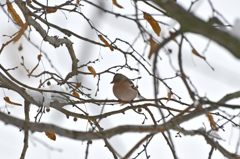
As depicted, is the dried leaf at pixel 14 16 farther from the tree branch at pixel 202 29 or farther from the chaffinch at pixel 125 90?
the chaffinch at pixel 125 90

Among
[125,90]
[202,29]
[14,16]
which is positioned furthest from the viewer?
[125,90]

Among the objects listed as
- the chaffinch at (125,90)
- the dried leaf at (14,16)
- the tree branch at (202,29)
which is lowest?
the tree branch at (202,29)

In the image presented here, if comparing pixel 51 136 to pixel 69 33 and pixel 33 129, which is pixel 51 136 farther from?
pixel 33 129

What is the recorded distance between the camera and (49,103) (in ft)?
8.81

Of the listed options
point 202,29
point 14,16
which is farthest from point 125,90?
point 202,29

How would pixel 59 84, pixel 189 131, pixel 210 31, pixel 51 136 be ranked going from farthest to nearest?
pixel 59 84 < pixel 51 136 < pixel 189 131 < pixel 210 31

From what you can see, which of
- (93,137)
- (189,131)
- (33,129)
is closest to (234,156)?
(189,131)

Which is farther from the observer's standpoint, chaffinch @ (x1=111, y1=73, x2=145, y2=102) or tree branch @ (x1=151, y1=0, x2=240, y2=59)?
chaffinch @ (x1=111, y1=73, x2=145, y2=102)

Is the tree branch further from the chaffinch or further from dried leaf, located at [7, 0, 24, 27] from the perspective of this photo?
the chaffinch

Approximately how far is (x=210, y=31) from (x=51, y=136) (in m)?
1.99

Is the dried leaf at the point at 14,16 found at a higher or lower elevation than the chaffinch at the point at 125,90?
lower

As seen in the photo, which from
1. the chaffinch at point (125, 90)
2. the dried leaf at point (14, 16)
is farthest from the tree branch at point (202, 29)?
the chaffinch at point (125, 90)

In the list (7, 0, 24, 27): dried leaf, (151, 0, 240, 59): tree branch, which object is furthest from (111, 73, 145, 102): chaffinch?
(151, 0, 240, 59): tree branch

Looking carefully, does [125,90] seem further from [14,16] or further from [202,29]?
[202,29]
